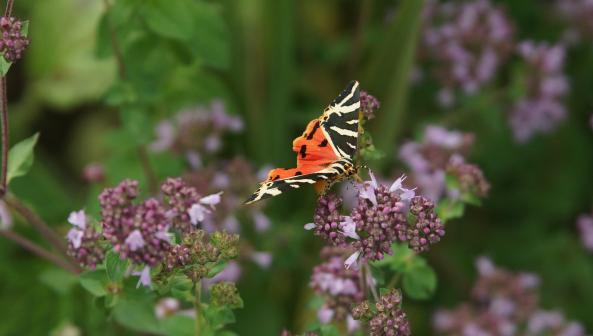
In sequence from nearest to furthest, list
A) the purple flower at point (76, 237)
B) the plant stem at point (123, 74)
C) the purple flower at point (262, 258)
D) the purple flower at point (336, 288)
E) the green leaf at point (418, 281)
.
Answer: the purple flower at point (76, 237), the purple flower at point (336, 288), the green leaf at point (418, 281), the plant stem at point (123, 74), the purple flower at point (262, 258)

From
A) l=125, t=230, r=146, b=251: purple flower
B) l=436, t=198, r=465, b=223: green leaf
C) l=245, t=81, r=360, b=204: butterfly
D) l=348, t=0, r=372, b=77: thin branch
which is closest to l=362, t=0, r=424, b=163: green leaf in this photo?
l=348, t=0, r=372, b=77: thin branch

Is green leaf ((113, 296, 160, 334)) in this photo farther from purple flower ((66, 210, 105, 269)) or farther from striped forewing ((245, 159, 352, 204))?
striped forewing ((245, 159, 352, 204))

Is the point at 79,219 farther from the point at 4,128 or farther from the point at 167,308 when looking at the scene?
the point at 167,308

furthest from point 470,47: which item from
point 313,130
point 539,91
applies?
point 313,130

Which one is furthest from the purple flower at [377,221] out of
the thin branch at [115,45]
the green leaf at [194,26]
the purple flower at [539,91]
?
the purple flower at [539,91]

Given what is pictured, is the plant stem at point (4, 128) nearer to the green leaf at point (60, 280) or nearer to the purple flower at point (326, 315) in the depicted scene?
the green leaf at point (60, 280)

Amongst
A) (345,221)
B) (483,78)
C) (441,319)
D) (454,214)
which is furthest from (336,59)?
(345,221)

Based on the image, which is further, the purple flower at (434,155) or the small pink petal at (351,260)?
the purple flower at (434,155)

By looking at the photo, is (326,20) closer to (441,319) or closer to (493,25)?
(493,25)
